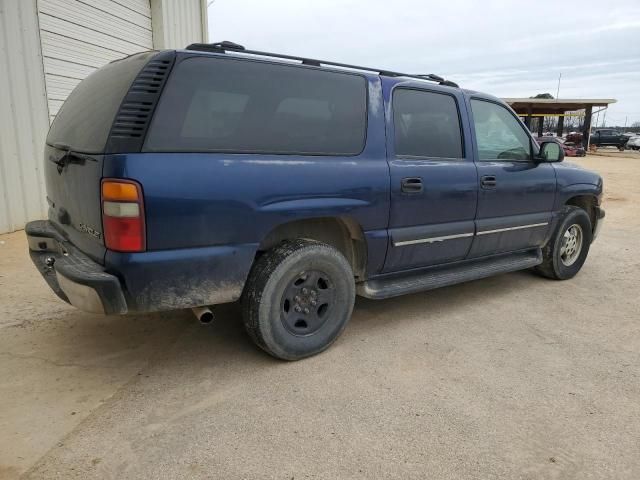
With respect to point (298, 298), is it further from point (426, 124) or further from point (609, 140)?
point (609, 140)

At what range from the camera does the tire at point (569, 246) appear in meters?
4.93

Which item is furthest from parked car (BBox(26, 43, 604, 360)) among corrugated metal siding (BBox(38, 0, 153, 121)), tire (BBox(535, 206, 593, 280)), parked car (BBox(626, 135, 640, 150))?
parked car (BBox(626, 135, 640, 150))

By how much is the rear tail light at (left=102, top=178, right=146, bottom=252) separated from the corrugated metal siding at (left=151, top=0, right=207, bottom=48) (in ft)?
24.9

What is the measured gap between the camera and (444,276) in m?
3.95

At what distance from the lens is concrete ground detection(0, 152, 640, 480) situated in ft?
7.39

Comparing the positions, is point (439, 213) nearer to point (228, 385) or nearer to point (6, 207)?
point (228, 385)

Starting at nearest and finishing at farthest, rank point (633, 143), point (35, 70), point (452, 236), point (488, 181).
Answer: point (452, 236), point (488, 181), point (35, 70), point (633, 143)

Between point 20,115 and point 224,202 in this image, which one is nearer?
point 224,202

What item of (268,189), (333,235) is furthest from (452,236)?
(268,189)

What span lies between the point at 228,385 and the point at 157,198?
3.85 feet

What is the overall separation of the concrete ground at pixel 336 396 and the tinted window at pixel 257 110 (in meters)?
1.39

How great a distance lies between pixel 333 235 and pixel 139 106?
1538 mm

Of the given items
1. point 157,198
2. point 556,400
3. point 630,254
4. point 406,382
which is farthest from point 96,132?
point 630,254

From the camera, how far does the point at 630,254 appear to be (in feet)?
20.9
